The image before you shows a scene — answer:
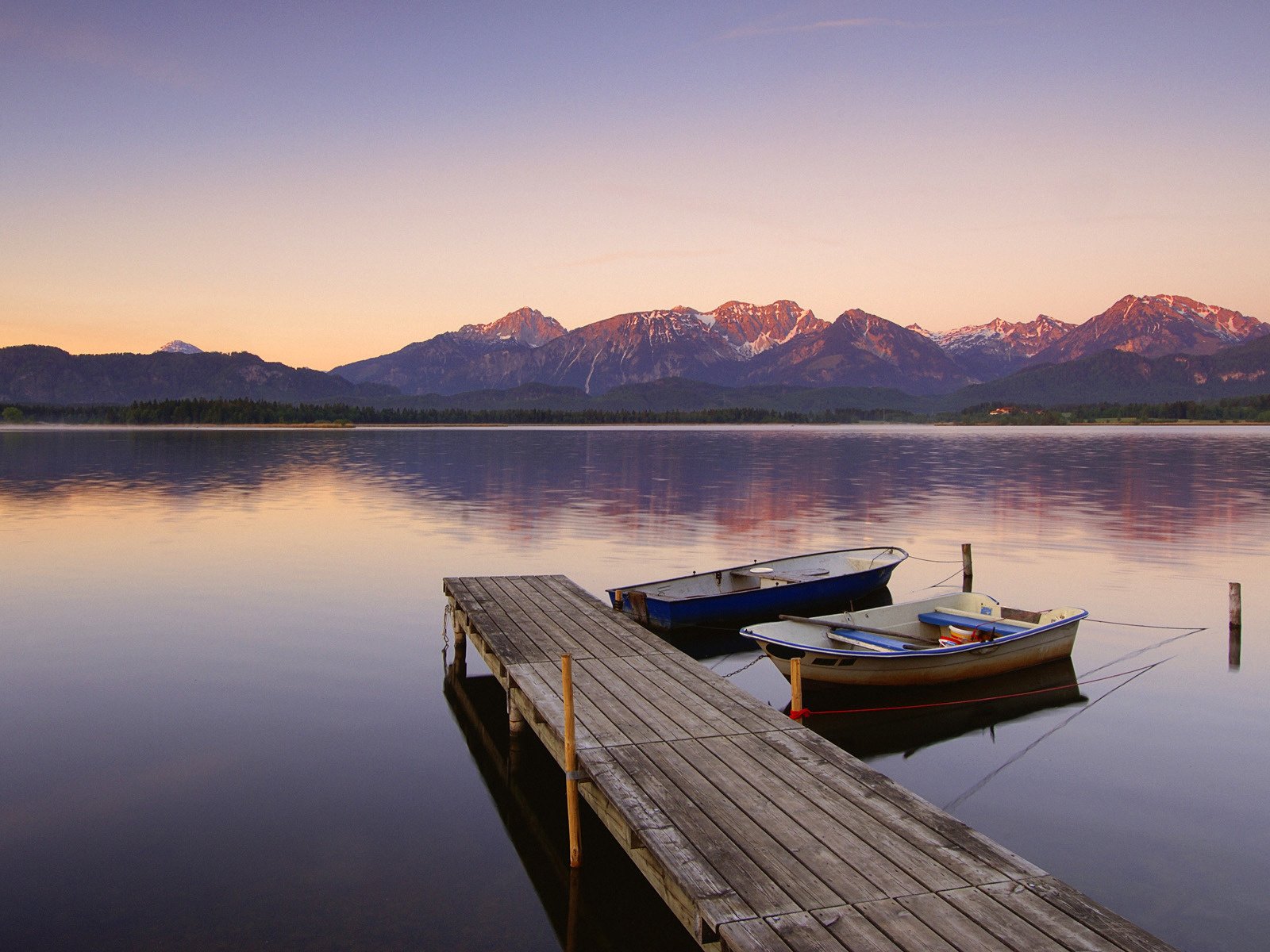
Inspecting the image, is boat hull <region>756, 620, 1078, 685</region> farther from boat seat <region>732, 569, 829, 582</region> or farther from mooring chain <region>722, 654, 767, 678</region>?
boat seat <region>732, 569, 829, 582</region>

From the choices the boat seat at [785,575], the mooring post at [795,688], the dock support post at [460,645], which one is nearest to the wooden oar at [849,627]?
the mooring post at [795,688]

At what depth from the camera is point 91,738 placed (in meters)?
15.8

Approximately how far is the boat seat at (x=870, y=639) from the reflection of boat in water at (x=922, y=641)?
0.06 feet

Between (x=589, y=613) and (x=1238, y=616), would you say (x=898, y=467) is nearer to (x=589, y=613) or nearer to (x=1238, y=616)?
(x=1238, y=616)

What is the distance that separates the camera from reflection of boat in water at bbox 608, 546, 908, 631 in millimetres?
23547

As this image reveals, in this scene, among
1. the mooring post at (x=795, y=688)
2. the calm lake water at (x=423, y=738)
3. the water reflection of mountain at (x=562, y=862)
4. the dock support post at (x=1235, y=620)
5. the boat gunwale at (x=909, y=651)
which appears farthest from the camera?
the dock support post at (x=1235, y=620)

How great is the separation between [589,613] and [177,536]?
28.1 metres

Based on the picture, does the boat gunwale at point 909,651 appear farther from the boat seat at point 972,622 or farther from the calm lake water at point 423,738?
the calm lake water at point 423,738

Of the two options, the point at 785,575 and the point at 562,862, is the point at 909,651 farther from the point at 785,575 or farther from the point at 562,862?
the point at 562,862

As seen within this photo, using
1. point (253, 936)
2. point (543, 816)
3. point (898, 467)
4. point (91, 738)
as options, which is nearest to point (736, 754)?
point (543, 816)

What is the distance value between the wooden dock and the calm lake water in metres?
1.61

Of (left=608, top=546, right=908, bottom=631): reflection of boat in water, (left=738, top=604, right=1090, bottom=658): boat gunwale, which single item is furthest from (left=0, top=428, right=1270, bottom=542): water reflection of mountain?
(left=738, top=604, right=1090, bottom=658): boat gunwale

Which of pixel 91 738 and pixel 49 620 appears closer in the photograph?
pixel 91 738

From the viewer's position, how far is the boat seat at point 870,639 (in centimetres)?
1888
